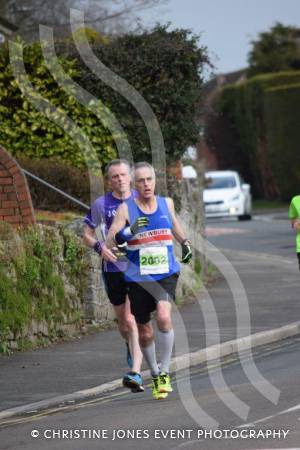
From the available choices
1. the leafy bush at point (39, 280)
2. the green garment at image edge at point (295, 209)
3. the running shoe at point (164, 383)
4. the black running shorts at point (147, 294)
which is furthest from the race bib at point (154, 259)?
the green garment at image edge at point (295, 209)

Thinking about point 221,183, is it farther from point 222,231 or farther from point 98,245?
point 98,245

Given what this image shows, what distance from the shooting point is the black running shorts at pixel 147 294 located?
11125 mm

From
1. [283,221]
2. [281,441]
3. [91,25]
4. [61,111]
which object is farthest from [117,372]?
[283,221]

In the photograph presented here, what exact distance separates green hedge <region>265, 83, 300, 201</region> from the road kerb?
123ft

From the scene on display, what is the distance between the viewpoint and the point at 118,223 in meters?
11.2

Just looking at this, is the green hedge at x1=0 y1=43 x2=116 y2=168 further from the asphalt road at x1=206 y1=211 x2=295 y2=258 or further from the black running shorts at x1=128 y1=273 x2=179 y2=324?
the asphalt road at x1=206 y1=211 x2=295 y2=258

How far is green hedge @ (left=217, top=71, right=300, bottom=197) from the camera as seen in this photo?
56219 millimetres

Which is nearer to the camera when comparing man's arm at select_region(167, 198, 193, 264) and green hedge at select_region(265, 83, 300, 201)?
man's arm at select_region(167, 198, 193, 264)

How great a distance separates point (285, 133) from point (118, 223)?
42800 mm

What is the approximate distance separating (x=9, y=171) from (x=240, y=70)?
68.1 m

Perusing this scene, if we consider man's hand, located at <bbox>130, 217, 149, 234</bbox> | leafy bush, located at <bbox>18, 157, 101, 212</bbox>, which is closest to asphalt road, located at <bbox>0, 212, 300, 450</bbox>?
man's hand, located at <bbox>130, 217, 149, 234</bbox>

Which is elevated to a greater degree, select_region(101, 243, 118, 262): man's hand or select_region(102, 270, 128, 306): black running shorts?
select_region(101, 243, 118, 262): man's hand

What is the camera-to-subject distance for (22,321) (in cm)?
1478

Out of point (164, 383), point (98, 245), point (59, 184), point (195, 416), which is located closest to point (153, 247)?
point (98, 245)
